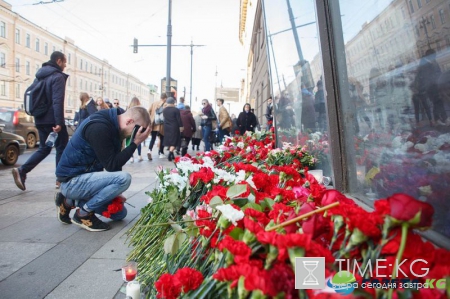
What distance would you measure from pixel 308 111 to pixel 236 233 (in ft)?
8.15

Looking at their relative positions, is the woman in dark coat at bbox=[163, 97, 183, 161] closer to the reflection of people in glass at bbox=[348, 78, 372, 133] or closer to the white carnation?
the reflection of people in glass at bbox=[348, 78, 372, 133]

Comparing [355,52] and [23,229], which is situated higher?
[355,52]

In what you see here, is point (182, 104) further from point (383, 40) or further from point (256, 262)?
point (256, 262)

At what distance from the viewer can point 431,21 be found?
1377 millimetres

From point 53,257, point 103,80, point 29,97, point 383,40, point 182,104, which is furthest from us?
point 103,80

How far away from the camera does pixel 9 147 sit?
8.26 m

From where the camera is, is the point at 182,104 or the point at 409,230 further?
the point at 182,104

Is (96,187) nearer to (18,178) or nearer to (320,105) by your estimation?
(320,105)

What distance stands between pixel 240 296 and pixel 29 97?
511 cm

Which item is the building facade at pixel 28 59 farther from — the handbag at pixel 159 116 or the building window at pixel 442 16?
the building window at pixel 442 16

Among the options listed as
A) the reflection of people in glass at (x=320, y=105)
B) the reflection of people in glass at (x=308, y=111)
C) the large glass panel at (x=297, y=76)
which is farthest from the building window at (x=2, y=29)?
the reflection of people in glass at (x=320, y=105)

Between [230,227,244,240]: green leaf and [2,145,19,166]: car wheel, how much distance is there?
8.48 m

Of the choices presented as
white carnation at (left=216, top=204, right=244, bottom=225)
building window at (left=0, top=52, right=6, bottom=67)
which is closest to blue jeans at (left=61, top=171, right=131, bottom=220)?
white carnation at (left=216, top=204, right=244, bottom=225)

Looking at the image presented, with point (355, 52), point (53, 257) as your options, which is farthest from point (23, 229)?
point (355, 52)
